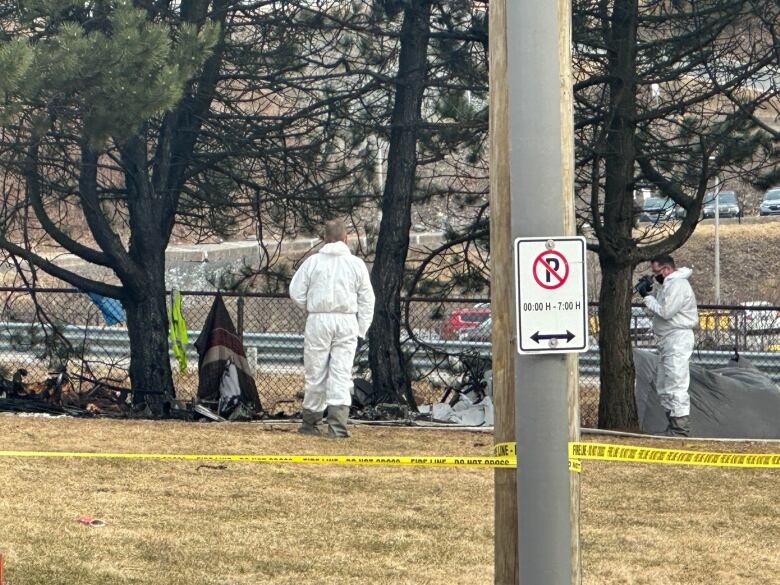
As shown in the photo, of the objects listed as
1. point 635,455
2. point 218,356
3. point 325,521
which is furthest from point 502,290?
point 218,356

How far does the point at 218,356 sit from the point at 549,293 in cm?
884

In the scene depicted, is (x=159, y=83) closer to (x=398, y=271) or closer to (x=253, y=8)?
(x=253, y=8)

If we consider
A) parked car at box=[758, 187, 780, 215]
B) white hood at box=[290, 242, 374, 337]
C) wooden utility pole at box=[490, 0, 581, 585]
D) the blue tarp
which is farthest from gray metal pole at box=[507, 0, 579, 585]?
parked car at box=[758, 187, 780, 215]

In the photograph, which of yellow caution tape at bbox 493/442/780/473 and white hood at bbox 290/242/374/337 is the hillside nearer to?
white hood at bbox 290/242/374/337

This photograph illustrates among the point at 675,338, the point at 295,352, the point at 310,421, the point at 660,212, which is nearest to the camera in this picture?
the point at 310,421

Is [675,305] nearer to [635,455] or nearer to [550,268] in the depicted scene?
[635,455]

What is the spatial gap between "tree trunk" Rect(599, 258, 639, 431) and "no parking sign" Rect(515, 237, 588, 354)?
8.45 meters

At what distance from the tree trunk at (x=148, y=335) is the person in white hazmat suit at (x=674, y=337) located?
506 centimetres

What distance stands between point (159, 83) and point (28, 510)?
13.7 ft

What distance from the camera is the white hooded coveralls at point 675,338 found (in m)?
12.5

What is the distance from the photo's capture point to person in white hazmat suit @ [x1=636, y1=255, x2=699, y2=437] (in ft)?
41.1

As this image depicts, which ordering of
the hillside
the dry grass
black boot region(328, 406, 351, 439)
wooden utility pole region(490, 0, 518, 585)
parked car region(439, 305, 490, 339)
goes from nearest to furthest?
wooden utility pole region(490, 0, 518, 585)
the dry grass
black boot region(328, 406, 351, 439)
parked car region(439, 305, 490, 339)
the hillside

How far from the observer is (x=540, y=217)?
452 cm

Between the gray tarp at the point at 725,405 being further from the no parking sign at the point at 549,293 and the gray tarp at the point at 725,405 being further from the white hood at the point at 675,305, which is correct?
the no parking sign at the point at 549,293
